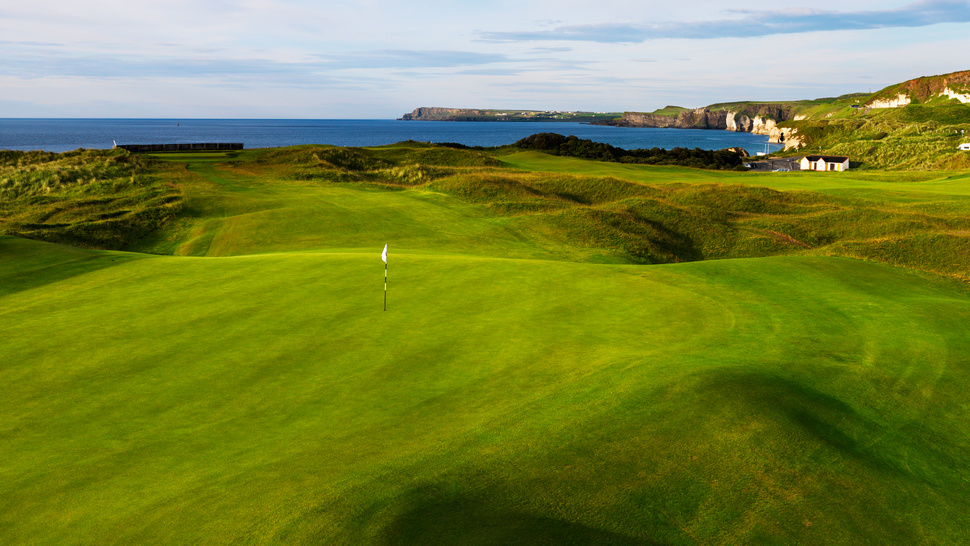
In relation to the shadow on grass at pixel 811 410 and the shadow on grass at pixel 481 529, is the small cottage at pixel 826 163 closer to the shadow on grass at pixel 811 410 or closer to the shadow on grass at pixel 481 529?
the shadow on grass at pixel 811 410

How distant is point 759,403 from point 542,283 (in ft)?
26.9

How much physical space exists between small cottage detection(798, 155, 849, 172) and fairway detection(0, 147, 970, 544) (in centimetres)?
8690

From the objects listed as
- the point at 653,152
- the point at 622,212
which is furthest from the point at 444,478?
the point at 653,152

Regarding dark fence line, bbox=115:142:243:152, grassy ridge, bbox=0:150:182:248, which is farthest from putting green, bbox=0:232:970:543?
dark fence line, bbox=115:142:243:152

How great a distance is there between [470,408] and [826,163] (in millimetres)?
103124

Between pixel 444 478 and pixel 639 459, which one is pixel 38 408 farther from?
pixel 639 459

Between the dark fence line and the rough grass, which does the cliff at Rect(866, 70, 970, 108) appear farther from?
the dark fence line

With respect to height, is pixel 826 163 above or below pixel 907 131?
below

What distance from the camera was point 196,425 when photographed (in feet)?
28.3

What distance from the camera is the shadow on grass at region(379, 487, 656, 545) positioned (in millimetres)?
→ 6062

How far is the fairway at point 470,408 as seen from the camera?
21.6 feet

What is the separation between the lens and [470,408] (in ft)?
30.0

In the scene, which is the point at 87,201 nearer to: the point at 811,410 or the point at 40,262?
the point at 40,262

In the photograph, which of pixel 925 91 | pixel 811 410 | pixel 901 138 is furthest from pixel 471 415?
pixel 925 91
